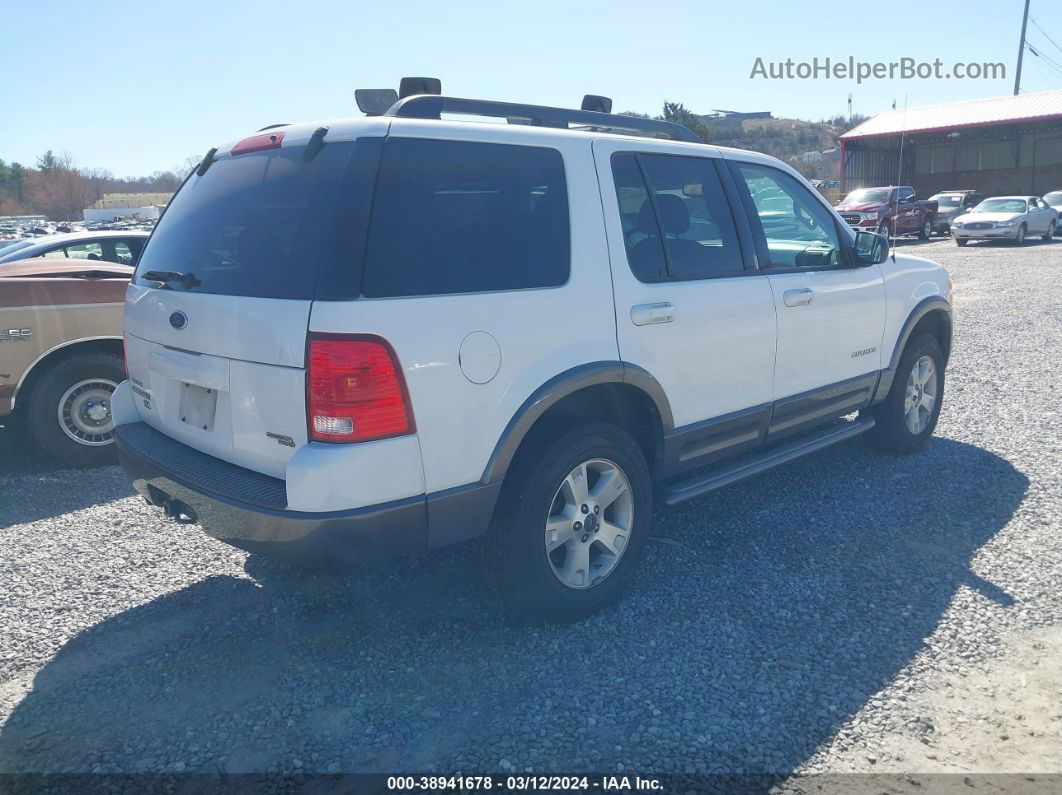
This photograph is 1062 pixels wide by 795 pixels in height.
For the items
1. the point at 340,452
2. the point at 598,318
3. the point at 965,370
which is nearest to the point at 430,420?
the point at 340,452

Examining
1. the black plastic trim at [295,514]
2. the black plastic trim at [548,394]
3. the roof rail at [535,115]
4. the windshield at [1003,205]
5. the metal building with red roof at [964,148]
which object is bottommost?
the black plastic trim at [295,514]

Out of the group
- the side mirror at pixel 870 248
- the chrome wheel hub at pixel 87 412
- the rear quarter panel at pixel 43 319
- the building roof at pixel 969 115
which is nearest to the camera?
the side mirror at pixel 870 248

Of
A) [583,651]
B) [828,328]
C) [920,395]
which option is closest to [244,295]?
[583,651]

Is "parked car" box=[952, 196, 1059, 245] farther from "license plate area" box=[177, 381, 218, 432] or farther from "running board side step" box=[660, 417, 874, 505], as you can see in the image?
"license plate area" box=[177, 381, 218, 432]

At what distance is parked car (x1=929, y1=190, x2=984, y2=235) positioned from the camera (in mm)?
30188

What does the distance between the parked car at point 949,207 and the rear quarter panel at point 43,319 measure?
1189 inches

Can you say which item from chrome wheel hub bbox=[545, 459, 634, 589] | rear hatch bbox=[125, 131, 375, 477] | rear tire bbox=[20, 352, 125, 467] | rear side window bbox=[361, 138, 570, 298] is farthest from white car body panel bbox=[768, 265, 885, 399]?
rear tire bbox=[20, 352, 125, 467]

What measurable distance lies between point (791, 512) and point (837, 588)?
3.22ft

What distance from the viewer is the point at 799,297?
4.48 meters

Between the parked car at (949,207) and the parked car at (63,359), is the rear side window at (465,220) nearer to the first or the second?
the parked car at (63,359)

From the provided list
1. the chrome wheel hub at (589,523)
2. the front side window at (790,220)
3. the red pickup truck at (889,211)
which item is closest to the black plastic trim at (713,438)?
the chrome wheel hub at (589,523)

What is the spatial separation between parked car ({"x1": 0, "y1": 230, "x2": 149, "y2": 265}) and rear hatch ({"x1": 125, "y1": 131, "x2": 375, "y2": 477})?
533 centimetres

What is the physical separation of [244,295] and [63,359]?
3.44 meters

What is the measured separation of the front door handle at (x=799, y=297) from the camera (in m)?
4.41
